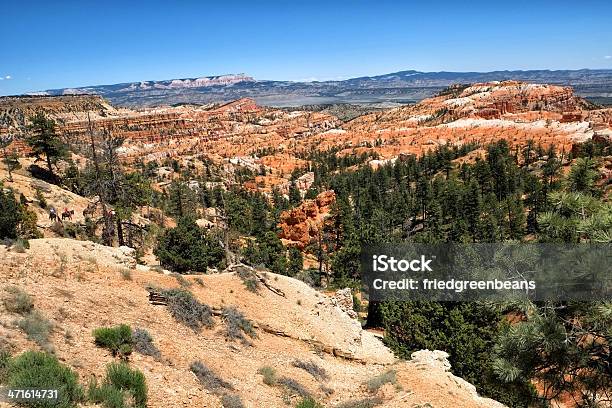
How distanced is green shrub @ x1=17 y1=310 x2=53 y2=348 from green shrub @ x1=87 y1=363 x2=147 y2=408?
206 cm

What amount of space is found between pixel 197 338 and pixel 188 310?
1.93m

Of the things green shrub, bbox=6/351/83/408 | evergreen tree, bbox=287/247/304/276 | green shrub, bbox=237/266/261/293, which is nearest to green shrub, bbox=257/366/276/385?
green shrub, bbox=6/351/83/408

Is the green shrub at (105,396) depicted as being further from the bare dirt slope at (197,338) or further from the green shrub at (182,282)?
the green shrub at (182,282)

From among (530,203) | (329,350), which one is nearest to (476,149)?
(530,203)

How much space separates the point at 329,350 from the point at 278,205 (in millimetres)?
71120

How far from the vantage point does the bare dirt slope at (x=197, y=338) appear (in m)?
13.0

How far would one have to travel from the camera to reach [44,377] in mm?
9328

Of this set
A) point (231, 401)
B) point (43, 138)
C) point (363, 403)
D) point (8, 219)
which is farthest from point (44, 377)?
point (43, 138)

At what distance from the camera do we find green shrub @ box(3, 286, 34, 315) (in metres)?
13.5

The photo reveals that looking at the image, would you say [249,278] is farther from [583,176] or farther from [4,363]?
[583,176]

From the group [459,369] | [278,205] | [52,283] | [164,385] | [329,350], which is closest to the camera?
[164,385]

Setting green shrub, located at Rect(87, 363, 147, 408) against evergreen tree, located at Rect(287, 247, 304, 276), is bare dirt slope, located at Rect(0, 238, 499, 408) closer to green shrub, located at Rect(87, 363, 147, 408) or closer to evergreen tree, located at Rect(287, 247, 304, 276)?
green shrub, located at Rect(87, 363, 147, 408)

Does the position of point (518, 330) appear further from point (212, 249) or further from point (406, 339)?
point (212, 249)

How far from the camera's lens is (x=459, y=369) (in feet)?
87.6
